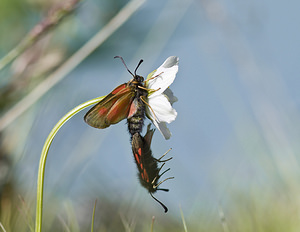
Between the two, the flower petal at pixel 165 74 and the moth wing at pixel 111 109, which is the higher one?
the flower petal at pixel 165 74

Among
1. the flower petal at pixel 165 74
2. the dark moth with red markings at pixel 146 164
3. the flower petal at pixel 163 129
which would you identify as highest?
the flower petal at pixel 165 74

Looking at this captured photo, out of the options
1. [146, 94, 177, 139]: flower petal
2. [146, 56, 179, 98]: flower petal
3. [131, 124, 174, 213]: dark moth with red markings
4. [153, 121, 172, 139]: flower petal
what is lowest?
[131, 124, 174, 213]: dark moth with red markings

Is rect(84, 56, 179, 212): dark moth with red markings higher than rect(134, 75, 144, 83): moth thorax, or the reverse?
rect(134, 75, 144, 83): moth thorax
